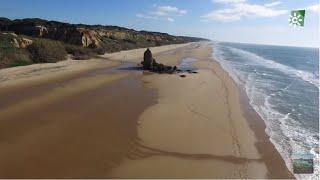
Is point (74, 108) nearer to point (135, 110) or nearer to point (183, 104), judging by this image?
point (135, 110)

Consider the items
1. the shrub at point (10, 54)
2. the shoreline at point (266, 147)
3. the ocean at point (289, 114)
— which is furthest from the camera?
the shrub at point (10, 54)

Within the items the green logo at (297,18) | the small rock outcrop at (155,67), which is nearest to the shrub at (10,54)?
the small rock outcrop at (155,67)

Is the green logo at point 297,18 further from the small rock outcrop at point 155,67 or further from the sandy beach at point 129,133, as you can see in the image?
the small rock outcrop at point 155,67

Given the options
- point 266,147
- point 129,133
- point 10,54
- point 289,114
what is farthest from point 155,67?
point 266,147

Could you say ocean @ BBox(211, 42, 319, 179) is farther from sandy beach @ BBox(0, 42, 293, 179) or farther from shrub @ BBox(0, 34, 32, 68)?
shrub @ BBox(0, 34, 32, 68)

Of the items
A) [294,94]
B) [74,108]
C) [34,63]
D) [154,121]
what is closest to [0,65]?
[34,63]
